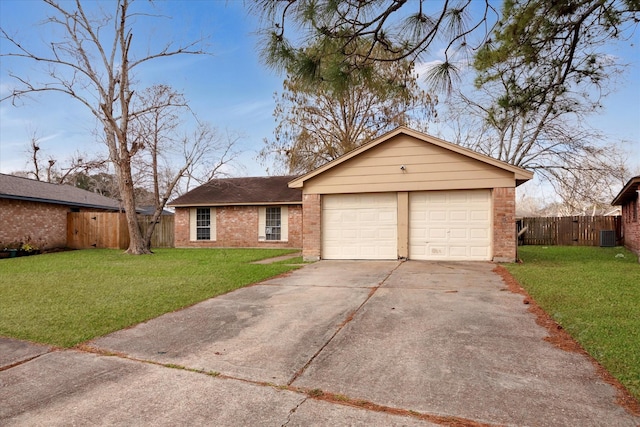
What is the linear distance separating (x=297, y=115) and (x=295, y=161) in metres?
2.95

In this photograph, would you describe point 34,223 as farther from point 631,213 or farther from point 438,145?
point 631,213

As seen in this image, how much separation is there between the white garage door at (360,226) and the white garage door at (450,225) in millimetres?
668

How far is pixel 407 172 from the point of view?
11273mm

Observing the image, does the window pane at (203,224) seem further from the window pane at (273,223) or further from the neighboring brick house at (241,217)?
the window pane at (273,223)

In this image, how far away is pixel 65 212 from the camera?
19328mm

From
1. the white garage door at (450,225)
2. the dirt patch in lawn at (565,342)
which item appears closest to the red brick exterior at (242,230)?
the white garage door at (450,225)

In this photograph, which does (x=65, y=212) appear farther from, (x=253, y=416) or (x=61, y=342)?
(x=253, y=416)

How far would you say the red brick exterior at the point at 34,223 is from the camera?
1594 centimetres

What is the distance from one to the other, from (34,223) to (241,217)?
9540 mm

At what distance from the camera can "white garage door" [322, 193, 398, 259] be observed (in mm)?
11562

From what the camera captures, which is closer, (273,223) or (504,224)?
(504,224)

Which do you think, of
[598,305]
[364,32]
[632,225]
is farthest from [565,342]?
[632,225]

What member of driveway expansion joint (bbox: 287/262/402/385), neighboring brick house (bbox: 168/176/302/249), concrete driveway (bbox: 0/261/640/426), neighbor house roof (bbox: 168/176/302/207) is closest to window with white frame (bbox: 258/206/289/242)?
neighboring brick house (bbox: 168/176/302/249)

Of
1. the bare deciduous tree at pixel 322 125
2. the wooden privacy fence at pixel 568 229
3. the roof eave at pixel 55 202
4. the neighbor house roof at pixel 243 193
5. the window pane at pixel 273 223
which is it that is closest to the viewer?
the roof eave at pixel 55 202
